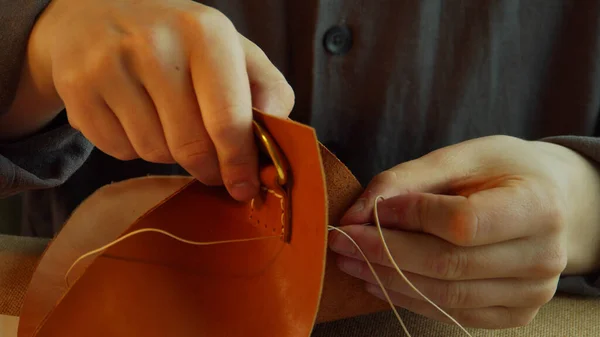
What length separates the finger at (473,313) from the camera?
45 cm

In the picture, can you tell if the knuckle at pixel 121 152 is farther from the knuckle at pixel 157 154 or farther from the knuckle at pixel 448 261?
the knuckle at pixel 448 261

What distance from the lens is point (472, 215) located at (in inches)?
15.2

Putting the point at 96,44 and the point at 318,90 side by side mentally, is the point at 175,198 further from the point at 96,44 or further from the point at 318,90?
the point at 318,90

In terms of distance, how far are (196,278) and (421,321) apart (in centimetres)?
20

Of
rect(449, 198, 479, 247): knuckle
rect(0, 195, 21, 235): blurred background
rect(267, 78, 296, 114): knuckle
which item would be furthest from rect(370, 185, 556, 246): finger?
rect(0, 195, 21, 235): blurred background

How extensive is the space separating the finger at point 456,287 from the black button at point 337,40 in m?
0.28

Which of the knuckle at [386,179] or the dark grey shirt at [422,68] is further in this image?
the dark grey shirt at [422,68]

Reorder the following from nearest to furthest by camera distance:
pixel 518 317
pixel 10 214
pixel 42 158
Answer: pixel 518 317
pixel 42 158
pixel 10 214

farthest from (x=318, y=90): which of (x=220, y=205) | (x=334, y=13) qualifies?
(x=220, y=205)

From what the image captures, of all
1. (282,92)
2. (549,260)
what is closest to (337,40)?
(282,92)

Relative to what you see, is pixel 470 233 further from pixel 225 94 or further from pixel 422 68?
pixel 422 68

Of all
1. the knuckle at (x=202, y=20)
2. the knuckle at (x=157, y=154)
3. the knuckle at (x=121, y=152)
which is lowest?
the knuckle at (x=121, y=152)

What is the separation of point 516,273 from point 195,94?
11.2 inches

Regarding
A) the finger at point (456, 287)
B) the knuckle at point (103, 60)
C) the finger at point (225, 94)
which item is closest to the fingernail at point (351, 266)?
A: the finger at point (456, 287)
